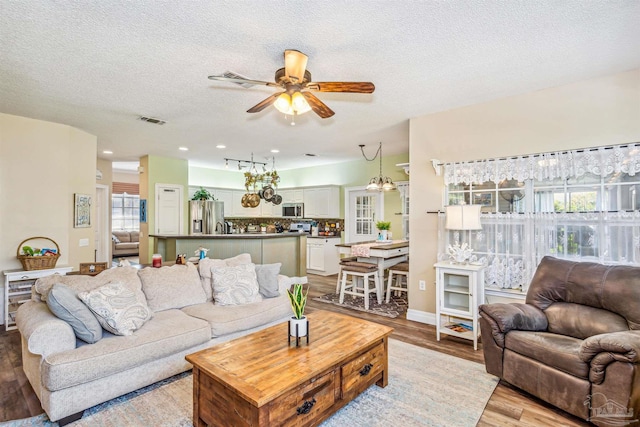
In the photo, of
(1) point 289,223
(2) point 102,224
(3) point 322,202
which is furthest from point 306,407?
(2) point 102,224

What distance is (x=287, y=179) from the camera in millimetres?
9102

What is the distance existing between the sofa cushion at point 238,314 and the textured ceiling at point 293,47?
2.22 metres

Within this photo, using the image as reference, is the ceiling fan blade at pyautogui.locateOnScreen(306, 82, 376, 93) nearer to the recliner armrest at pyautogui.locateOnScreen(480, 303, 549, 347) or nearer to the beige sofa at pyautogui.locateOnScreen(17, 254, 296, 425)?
the recliner armrest at pyautogui.locateOnScreen(480, 303, 549, 347)

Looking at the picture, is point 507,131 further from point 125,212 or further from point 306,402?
point 125,212

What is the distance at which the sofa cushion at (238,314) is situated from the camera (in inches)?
117

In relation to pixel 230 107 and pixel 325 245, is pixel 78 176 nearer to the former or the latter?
pixel 230 107

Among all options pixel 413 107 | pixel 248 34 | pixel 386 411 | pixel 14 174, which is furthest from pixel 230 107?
pixel 386 411

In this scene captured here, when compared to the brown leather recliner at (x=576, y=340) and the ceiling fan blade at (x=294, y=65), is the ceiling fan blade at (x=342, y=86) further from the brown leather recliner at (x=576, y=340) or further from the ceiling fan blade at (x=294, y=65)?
the brown leather recliner at (x=576, y=340)

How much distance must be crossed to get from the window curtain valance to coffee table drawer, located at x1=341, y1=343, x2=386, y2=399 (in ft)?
7.56

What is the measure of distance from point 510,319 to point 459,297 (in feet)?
3.55

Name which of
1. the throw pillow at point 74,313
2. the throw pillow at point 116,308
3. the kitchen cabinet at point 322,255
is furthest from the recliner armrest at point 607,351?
the kitchen cabinet at point 322,255

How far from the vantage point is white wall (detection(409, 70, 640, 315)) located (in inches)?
118

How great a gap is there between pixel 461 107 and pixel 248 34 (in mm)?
2661

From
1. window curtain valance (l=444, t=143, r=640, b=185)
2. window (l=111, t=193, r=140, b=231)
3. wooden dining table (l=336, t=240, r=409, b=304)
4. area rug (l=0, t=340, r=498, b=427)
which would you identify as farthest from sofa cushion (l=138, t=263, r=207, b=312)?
window (l=111, t=193, r=140, b=231)
